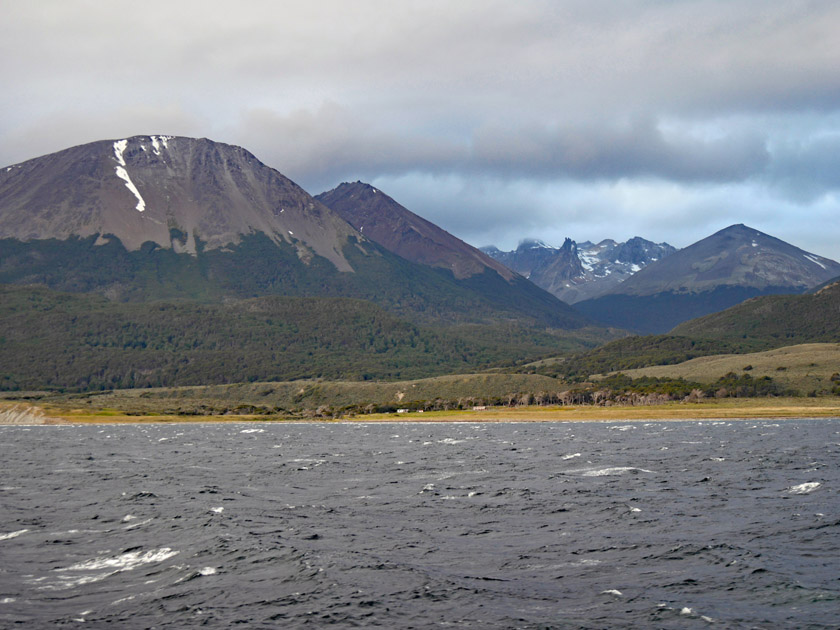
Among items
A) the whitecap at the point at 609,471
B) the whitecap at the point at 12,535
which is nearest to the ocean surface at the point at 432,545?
the whitecap at the point at 609,471

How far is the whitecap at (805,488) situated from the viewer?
211 ft

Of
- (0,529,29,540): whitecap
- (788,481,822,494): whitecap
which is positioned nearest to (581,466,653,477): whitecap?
(788,481,822,494): whitecap

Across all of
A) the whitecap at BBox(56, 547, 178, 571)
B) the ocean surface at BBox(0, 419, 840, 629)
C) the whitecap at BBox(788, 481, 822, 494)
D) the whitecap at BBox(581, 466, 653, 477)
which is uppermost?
the whitecap at BBox(56, 547, 178, 571)

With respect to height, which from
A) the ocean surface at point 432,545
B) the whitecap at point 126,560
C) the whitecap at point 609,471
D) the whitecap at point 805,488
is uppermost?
the whitecap at point 126,560

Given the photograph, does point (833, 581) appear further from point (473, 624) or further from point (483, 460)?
point (483, 460)

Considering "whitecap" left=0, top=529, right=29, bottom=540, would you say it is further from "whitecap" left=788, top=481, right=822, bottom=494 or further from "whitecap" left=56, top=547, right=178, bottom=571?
"whitecap" left=788, top=481, right=822, bottom=494

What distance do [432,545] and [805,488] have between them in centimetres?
3455

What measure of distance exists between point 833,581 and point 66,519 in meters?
48.0

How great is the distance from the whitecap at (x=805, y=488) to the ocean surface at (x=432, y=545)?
232 mm

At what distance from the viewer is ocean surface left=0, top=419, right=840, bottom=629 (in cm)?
3428

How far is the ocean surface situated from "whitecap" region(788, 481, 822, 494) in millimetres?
232

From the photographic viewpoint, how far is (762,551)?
4372 cm

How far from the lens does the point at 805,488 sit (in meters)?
65.8

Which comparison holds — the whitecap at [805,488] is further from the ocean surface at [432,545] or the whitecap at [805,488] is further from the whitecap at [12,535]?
the whitecap at [12,535]
